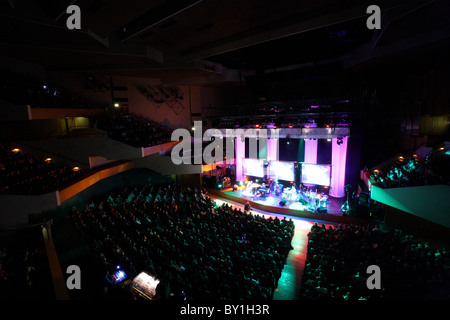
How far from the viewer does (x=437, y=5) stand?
557cm

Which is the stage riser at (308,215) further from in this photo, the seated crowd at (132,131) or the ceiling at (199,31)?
the ceiling at (199,31)

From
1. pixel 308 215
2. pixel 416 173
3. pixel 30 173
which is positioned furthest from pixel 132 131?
pixel 416 173

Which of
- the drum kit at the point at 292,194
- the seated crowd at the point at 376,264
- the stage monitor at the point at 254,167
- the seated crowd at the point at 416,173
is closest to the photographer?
the seated crowd at the point at 376,264

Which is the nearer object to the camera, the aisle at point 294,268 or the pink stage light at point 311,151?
the aisle at point 294,268

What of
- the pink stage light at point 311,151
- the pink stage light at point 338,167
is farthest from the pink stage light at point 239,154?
the pink stage light at point 338,167

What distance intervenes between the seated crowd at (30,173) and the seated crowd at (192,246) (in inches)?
73.6

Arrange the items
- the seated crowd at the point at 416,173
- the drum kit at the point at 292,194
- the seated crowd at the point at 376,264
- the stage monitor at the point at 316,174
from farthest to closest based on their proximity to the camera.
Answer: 1. the stage monitor at the point at 316,174
2. the drum kit at the point at 292,194
3. the seated crowd at the point at 416,173
4. the seated crowd at the point at 376,264

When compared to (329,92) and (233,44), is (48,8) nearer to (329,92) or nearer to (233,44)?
(233,44)

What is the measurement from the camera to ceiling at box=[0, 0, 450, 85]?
5.84 m

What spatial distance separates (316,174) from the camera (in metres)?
13.1

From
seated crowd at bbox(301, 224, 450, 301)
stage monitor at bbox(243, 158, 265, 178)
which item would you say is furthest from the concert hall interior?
stage monitor at bbox(243, 158, 265, 178)

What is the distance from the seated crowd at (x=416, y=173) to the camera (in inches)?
298
